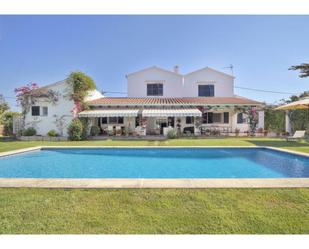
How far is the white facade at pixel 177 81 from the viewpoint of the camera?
137 feet

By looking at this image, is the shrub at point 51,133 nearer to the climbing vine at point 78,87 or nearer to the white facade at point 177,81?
the climbing vine at point 78,87

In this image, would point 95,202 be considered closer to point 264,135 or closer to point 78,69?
point 78,69

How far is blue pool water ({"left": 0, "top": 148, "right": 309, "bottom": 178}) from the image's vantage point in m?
13.7

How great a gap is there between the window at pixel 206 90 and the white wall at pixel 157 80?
3892mm

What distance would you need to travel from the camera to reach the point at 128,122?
36.6 m

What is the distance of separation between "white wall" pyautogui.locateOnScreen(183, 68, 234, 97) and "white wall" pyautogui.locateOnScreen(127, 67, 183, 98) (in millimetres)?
1860

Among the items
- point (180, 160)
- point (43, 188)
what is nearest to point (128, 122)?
point (180, 160)

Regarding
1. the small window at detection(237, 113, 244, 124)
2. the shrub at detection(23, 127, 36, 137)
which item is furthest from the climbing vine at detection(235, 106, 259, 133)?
the shrub at detection(23, 127, 36, 137)

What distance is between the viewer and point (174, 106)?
35500 millimetres

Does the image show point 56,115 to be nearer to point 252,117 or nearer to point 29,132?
point 29,132

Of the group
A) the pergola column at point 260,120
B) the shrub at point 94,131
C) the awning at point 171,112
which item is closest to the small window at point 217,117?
the awning at point 171,112

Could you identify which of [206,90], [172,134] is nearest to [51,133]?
[172,134]

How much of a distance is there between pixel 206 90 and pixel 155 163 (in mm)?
28700

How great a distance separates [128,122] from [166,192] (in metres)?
29.2
